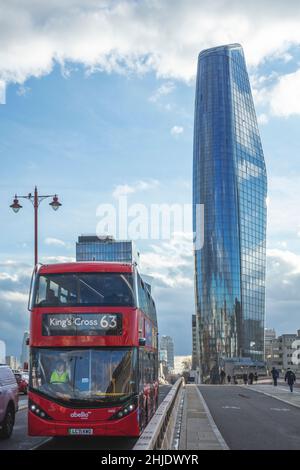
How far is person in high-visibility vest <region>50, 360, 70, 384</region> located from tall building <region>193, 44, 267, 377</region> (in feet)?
492

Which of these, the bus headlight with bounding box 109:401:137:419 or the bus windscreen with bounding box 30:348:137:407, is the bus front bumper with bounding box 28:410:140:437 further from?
the bus windscreen with bounding box 30:348:137:407

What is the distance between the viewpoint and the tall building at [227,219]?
166125 millimetres

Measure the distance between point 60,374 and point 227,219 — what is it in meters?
151

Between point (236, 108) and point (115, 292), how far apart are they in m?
168

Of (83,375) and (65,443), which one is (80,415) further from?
(65,443)

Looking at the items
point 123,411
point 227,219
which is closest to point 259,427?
point 123,411

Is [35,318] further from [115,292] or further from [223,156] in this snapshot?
[223,156]

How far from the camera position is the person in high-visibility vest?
15133mm

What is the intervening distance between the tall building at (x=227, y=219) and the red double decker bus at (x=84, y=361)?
150 meters

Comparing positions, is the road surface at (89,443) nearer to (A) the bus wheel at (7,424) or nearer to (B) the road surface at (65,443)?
(B) the road surface at (65,443)

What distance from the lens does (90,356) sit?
15211mm

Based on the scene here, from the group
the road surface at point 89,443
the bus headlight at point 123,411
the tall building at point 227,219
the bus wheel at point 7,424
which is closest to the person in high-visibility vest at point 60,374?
the bus headlight at point 123,411

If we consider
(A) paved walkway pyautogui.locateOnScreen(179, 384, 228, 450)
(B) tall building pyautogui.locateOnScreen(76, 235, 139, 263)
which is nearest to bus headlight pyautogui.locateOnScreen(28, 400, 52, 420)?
(A) paved walkway pyautogui.locateOnScreen(179, 384, 228, 450)
